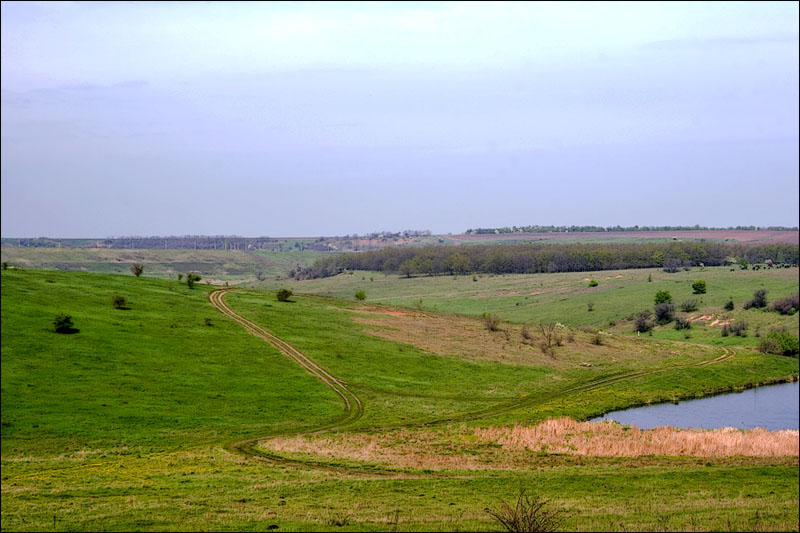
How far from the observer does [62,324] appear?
206 ft

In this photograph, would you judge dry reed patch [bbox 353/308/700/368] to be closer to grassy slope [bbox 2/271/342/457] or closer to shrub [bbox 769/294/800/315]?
grassy slope [bbox 2/271/342/457]

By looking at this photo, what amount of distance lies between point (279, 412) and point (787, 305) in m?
84.8

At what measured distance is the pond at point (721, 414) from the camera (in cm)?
5612

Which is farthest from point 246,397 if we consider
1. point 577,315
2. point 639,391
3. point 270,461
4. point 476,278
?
point 476,278

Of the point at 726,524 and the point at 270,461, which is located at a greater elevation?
the point at 726,524

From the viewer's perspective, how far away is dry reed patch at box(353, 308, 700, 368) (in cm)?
7906

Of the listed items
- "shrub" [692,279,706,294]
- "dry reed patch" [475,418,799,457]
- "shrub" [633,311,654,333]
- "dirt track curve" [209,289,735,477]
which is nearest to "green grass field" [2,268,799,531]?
"dirt track curve" [209,289,735,477]

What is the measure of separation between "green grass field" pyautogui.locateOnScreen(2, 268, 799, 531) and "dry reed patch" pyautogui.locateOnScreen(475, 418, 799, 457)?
2388 mm

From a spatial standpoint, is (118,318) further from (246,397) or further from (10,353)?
(246,397)

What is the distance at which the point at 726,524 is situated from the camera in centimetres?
2347

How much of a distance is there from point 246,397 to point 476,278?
142 meters

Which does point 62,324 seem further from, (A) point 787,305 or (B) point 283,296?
(A) point 787,305

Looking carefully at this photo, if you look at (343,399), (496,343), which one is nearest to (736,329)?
(496,343)

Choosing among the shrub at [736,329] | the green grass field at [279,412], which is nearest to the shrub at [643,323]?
the green grass field at [279,412]
